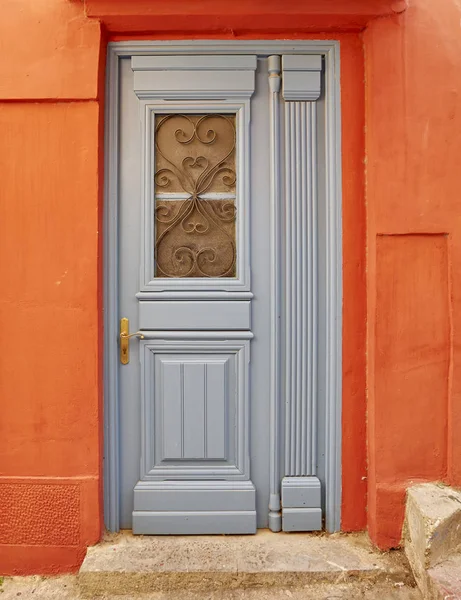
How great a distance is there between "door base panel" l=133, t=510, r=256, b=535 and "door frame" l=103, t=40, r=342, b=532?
6.6 inches

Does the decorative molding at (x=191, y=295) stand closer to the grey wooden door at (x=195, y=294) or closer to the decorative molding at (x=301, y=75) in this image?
the grey wooden door at (x=195, y=294)

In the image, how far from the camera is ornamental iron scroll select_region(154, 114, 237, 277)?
9.53 ft

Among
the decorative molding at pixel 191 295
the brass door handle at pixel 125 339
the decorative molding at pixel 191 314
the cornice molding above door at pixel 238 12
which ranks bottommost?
the brass door handle at pixel 125 339

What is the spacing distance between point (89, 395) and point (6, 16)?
2076 mm

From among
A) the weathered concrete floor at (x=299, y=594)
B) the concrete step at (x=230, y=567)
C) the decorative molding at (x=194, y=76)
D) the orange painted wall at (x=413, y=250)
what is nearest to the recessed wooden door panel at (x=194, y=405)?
the concrete step at (x=230, y=567)

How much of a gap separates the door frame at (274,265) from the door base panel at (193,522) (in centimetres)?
17

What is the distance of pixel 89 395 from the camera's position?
2748mm

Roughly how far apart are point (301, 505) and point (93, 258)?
70.4 inches

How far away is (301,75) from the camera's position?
2834 millimetres

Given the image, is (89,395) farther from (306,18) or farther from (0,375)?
(306,18)

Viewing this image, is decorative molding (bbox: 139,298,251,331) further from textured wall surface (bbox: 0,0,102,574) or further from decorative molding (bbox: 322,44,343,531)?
decorative molding (bbox: 322,44,343,531)

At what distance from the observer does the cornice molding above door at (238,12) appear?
264cm

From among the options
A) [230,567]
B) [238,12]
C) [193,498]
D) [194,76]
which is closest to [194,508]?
[193,498]

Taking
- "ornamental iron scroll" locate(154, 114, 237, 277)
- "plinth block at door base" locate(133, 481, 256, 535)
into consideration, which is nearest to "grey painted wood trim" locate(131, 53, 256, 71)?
"ornamental iron scroll" locate(154, 114, 237, 277)
